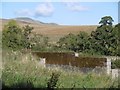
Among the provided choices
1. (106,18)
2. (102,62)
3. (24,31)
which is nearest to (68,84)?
(102,62)

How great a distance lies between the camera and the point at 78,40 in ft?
61.9

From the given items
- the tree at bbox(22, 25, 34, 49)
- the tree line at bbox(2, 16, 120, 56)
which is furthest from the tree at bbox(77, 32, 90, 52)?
the tree at bbox(22, 25, 34, 49)

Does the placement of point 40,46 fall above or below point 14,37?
below

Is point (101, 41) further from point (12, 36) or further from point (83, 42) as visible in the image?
point (12, 36)

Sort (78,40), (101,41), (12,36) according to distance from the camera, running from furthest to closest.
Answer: (78,40) → (101,41) → (12,36)

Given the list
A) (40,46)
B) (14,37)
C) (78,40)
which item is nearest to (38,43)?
(40,46)

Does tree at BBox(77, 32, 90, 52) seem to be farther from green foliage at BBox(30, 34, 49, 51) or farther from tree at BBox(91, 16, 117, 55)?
→ green foliage at BBox(30, 34, 49, 51)

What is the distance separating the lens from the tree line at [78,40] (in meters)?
15.5

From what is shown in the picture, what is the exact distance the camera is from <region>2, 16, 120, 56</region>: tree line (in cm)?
1550

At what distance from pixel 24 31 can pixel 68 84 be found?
12.0 m

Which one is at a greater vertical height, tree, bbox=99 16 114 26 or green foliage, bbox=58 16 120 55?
tree, bbox=99 16 114 26

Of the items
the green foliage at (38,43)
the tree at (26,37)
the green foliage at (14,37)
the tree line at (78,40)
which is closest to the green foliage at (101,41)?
the tree line at (78,40)

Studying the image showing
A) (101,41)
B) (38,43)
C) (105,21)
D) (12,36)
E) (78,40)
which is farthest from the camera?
(78,40)

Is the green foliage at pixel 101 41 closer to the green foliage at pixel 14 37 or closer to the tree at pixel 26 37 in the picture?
the tree at pixel 26 37
